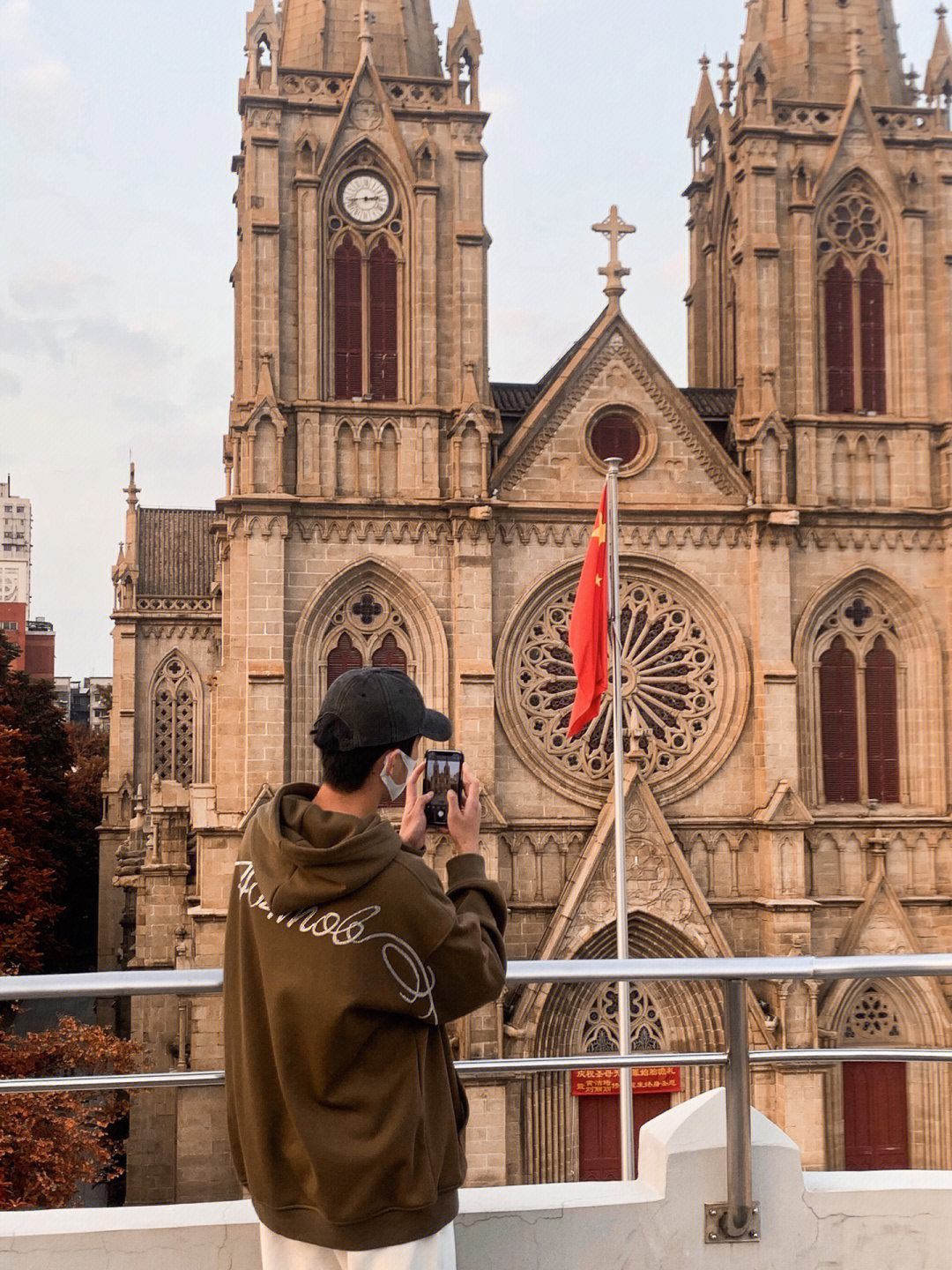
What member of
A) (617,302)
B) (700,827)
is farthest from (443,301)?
(700,827)

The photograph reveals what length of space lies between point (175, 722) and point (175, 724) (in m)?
0.07

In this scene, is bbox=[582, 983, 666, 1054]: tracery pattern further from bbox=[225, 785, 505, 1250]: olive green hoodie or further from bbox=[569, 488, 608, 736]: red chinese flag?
bbox=[225, 785, 505, 1250]: olive green hoodie

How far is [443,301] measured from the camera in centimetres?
2723

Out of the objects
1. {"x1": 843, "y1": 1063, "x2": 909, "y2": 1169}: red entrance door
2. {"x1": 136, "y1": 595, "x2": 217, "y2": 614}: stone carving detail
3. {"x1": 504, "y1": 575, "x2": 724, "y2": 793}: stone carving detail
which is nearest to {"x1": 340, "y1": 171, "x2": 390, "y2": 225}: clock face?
{"x1": 504, "y1": 575, "x2": 724, "y2": 793}: stone carving detail

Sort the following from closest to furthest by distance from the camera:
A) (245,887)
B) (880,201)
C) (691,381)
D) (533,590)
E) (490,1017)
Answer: (245,887) → (490,1017) → (533,590) → (880,201) → (691,381)

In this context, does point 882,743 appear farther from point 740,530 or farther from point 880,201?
point 880,201

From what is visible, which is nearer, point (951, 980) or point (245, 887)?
point (245, 887)

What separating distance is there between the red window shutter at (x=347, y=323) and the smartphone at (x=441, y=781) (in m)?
23.7

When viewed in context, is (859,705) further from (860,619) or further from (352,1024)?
(352,1024)

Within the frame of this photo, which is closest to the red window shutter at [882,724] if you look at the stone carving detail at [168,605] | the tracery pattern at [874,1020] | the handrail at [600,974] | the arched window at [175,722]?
the tracery pattern at [874,1020]

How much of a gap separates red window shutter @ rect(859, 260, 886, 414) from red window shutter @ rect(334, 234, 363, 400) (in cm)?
1012

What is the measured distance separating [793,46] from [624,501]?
35.0 feet

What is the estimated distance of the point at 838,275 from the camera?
28.5m

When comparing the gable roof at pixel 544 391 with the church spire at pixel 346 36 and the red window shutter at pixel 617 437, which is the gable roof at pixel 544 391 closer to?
the red window shutter at pixel 617 437
